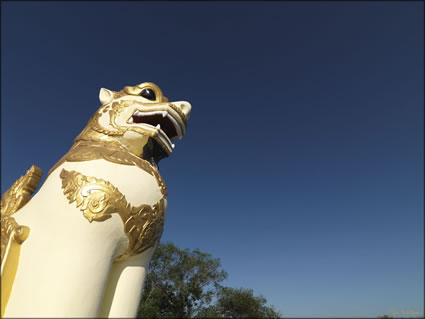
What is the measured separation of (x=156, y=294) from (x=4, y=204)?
1895 centimetres

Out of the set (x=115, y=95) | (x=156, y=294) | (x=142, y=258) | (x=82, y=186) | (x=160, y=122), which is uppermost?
(x=115, y=95)

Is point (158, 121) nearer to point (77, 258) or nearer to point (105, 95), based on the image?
point (105, 95)

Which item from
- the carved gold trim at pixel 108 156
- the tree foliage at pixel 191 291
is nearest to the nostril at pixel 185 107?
the carved gold trim at pixel 108 156

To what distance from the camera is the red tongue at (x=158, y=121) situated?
3.80 metres

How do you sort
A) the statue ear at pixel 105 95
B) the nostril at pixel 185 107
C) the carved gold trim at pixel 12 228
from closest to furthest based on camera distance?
the carved gold trim at pixel 12 228, the nostril at pixel 185 107, the statue ear at pixel 105 95

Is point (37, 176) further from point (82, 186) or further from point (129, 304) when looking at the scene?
point (129, 304)

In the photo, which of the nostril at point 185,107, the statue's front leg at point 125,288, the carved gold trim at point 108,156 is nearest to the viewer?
the statue's front leg at point 125,288

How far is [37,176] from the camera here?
3381 mm

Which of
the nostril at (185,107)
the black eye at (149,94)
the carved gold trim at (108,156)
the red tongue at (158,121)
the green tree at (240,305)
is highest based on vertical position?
the black eye at (149,94)

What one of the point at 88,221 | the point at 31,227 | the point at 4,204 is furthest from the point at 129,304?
the point at 4,204

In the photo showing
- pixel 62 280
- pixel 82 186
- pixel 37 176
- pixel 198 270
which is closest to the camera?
pixel 62 280

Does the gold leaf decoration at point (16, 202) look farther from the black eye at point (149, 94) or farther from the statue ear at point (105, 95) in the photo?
the black eye at point (149, 94)

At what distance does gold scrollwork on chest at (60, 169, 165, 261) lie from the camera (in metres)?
2.69

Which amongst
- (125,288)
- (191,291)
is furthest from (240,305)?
(125,288)
